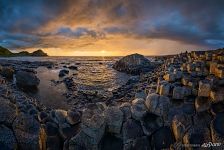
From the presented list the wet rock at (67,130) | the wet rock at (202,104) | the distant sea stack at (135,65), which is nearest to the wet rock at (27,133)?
the wet rock at (67,130)

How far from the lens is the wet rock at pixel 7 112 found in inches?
298

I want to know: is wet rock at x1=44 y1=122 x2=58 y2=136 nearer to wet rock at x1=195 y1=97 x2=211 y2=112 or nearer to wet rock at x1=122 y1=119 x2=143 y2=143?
wet rock at x1=122 y1=119 x2=143 y2=143

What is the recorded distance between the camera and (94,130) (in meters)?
6.94

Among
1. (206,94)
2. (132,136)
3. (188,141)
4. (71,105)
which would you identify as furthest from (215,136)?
(71,105)

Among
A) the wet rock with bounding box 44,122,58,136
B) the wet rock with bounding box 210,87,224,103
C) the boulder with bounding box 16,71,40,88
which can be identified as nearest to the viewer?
the wet rock with bounding box 210,87,224,103

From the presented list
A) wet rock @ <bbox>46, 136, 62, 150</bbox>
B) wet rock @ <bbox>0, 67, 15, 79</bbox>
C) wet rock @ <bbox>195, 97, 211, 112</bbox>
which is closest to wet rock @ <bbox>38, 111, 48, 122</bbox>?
wet rock @ <bbox>46, 136, 62, 150</bbox>

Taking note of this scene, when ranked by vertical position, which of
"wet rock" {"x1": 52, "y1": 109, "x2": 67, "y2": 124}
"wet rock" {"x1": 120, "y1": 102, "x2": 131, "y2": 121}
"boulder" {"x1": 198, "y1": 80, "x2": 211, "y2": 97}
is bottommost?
"wet rock" {"x1": 52, "y1": 109, "x2": 67, "y2": 124}

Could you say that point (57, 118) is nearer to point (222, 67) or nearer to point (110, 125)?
point (110, 125)

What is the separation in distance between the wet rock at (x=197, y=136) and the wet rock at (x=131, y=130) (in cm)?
149

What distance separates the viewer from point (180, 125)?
673cm

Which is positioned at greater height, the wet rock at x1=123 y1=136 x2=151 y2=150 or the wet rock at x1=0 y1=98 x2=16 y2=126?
the wet rock at x1=0 y1=98 x2=16 y2=126

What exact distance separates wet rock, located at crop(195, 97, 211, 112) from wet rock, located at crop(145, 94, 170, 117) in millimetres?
961

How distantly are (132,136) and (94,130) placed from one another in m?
1.28

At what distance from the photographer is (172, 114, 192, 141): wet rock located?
6633 mm
